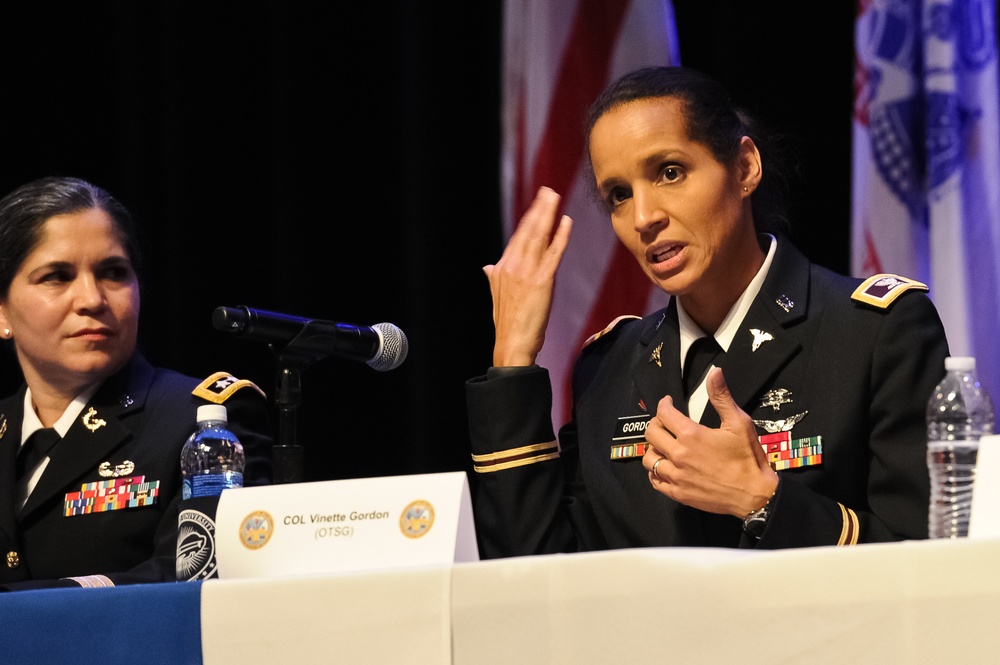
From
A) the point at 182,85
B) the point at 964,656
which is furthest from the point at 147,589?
the point at 182,85

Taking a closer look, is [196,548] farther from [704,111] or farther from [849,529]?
[704,111]

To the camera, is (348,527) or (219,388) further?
(219,388)

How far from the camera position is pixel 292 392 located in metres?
1.81

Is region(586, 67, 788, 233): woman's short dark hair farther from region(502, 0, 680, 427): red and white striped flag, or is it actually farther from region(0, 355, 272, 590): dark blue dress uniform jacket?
region(0, 355, 272, 590): dark blue dress uniform jacket

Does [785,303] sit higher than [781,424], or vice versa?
[785,303]

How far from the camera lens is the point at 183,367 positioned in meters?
3.48

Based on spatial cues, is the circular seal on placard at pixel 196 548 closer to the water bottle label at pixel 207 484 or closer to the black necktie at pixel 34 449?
the water bottle label at pixel 207 484

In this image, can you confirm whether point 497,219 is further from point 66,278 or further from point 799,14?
point 66,278

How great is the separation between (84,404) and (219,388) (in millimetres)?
308

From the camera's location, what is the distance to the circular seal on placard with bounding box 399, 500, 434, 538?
4.81 feet

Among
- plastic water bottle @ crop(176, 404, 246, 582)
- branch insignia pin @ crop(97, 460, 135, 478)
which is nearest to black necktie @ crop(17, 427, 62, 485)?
branch insignia pin @ crop(97, 460, 135, 478)

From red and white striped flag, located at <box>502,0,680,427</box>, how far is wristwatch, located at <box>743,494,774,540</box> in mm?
1375

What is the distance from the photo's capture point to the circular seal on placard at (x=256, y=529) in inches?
60.7

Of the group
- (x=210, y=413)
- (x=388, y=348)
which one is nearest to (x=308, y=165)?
(x=388, y=348)
